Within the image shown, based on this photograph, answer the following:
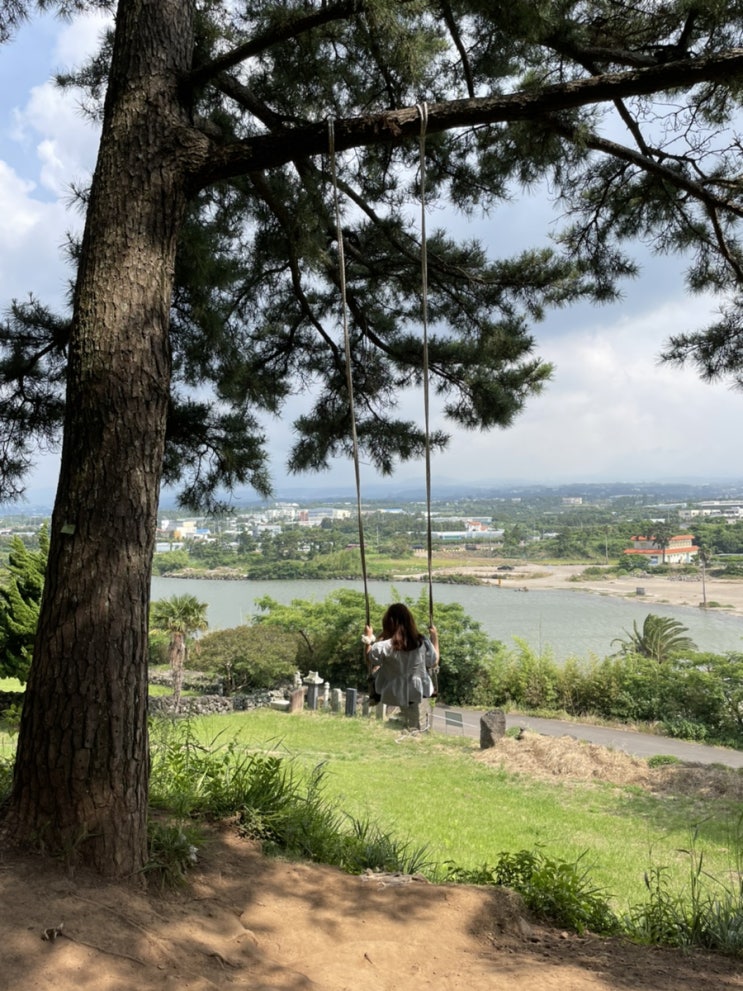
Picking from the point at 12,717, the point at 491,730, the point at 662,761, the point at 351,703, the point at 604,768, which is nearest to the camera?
the point at 12,717

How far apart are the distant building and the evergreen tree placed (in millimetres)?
31707

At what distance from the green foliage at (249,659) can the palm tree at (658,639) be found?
9832 mm

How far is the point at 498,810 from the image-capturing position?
8.34m

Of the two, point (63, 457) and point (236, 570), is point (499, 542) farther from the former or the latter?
point (63, 457)

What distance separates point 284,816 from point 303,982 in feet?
3.40

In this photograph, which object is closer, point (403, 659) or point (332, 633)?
point (403, 659)

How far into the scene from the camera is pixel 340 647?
20109 mm

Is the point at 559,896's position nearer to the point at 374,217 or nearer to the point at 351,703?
the point at 374,217

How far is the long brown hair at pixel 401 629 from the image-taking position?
352 cm

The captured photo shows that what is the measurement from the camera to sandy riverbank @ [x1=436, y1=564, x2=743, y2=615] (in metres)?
29.3

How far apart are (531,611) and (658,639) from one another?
6.27 m

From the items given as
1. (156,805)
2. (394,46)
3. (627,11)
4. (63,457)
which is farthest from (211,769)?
(627,11)

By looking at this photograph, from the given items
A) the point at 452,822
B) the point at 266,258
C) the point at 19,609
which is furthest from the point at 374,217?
the point at 19,609

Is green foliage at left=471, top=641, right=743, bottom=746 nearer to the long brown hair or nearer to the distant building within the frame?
the long brown hair
